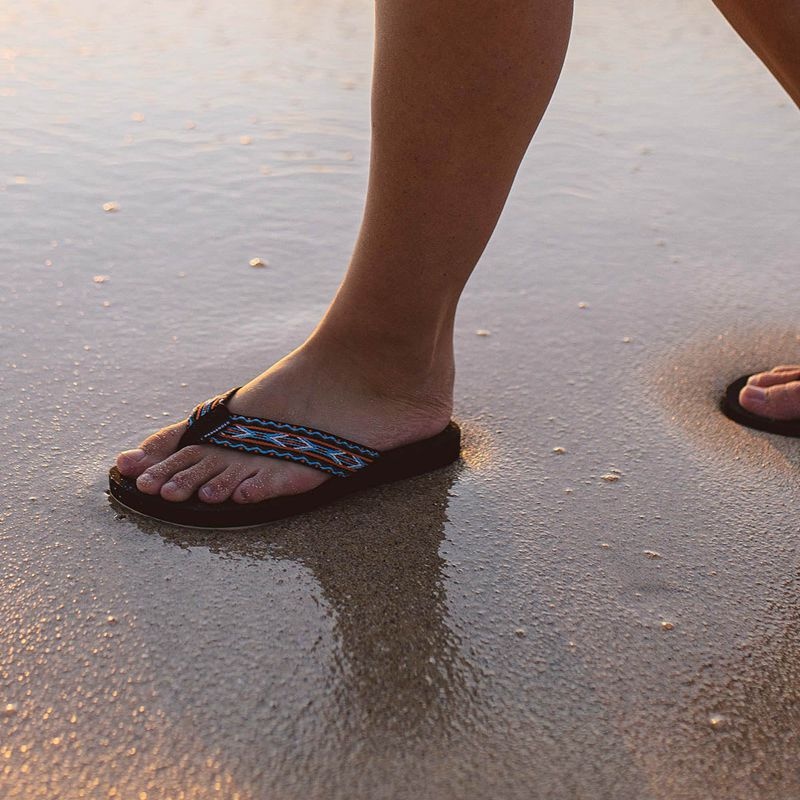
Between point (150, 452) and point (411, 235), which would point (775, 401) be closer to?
point (411, 235)

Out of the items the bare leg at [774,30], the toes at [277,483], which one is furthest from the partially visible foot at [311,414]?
the bare leg at [774,30]

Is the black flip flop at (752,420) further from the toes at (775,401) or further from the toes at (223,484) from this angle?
the toes at (223,484)

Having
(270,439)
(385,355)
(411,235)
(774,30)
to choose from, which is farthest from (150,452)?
(774,30)

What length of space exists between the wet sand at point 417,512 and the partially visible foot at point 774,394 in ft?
0.17

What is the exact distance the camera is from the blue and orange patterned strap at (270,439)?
1431mm

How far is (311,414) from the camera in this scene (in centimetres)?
146

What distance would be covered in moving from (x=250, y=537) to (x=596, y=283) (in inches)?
40.7

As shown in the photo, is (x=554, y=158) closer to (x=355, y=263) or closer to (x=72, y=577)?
(x=355, y=263)

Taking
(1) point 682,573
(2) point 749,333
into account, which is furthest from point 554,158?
(1) point 682,573

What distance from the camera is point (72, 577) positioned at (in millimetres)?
1224

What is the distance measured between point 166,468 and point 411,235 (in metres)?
0.44

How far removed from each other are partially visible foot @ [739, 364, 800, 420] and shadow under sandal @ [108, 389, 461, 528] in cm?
51

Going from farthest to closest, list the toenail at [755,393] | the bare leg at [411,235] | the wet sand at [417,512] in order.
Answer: the toenail at [755,393]
the bare leg at [411,235]
the wet sand at [417,512]

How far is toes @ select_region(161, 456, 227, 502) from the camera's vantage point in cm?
136
